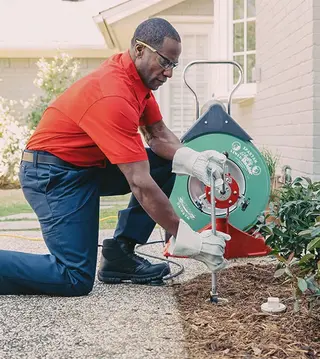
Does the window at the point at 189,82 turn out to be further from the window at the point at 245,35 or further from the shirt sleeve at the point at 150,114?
the shirt sleeve at the point at 150,114

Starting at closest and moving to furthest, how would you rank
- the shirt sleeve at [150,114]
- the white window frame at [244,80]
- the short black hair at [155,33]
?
1. the short black hair at [155,33]
2. the shirt sleeve at [150,114]
3. the white window frame at [244,80]

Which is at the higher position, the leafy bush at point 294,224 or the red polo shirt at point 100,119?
the red polo shirt at point 100,119

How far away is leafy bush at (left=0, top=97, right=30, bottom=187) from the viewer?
9.71 metres

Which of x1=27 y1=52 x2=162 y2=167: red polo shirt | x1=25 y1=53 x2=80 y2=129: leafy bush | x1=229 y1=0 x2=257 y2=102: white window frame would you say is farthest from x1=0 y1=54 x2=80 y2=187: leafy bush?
x1=27 y1=52 x2=162 y2=167: red polo shirt

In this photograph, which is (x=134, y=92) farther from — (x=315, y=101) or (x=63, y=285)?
(x=315, y=101)

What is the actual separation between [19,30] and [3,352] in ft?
38.1

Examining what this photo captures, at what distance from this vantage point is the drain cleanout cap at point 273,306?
112 inches

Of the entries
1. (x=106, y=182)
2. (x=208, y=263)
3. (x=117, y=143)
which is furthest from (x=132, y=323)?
(x=106, y=182)

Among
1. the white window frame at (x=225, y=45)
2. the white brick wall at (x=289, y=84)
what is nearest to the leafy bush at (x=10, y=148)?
the white window frame at (x=225, y=45)

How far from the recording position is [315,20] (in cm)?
487

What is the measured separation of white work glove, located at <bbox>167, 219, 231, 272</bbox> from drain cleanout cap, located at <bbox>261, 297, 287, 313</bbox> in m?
0.30

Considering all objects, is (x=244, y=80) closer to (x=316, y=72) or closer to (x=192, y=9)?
(x=192, y=9)

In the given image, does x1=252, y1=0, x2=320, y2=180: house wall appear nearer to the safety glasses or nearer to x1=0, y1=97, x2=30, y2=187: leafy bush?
the safety glasses

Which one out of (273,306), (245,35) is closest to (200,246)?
(273,306)
